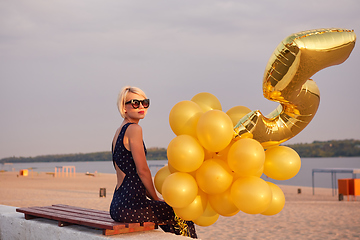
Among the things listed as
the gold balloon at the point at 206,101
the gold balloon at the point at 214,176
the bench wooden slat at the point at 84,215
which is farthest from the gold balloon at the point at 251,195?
the bench wooden slat at the point at 84,215

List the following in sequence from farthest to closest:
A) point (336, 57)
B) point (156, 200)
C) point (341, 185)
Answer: point (341, 185), point (156, 200), point (336, 57)

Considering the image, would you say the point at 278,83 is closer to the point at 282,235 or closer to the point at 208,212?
the point at 208,212

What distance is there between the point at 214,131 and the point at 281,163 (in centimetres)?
86

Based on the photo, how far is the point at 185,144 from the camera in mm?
3346

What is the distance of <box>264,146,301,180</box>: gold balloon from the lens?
3.64m

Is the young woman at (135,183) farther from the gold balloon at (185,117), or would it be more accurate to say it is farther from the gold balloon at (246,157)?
the gold balloon at (246,157)

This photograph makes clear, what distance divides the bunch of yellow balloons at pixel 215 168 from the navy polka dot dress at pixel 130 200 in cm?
30

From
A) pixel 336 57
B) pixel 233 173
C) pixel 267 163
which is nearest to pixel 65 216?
pixel 233 173

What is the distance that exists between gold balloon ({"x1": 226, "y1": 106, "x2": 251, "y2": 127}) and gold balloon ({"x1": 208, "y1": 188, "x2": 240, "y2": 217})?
0.77 metres

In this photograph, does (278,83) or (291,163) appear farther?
(291,163)

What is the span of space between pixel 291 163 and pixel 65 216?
2642 mm

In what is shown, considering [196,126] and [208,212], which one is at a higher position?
[196,126]

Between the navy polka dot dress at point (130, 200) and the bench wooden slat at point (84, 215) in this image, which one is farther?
the bench wooden slat at point (84, 215)

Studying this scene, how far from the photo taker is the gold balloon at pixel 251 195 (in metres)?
3.25
